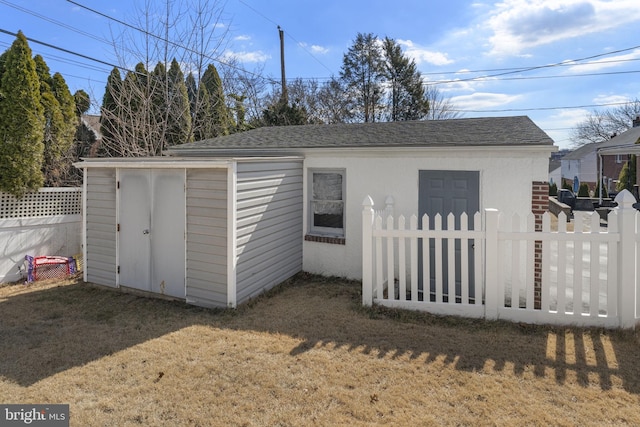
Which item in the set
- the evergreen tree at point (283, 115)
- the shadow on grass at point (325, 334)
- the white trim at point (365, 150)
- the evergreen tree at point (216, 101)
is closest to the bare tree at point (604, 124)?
the evergreen tree at point (283, 115)

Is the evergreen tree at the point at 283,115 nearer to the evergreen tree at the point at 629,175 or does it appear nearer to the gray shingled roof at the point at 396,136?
the gray shingled roof at the point at 396,136

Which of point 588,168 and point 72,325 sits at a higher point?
point 588,168

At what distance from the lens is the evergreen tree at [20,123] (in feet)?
23.4

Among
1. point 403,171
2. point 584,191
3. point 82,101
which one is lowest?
point 403,171

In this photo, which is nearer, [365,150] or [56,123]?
[365,150]

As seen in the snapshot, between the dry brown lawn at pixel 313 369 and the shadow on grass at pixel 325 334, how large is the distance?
0.07ft

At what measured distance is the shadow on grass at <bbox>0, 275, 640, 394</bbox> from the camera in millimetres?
3799

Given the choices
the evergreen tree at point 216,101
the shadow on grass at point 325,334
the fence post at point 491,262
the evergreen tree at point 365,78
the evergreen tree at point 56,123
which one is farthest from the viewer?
the evergreen tree at point 365,78

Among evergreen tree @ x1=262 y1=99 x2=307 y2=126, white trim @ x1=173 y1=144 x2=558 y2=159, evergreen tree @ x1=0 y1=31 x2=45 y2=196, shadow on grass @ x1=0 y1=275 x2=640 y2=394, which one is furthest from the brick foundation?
evergreen tree @ x1=262 y1=99 x2=307 y2=126

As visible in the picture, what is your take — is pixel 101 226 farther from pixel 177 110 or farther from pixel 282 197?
pixel 177 110

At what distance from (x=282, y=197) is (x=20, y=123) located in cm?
505

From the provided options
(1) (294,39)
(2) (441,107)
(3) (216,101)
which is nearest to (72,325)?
(3) (216,101)

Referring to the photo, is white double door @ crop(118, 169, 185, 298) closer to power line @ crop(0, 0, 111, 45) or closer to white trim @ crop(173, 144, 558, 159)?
white trim @ crop(173, 144, 558, 159)

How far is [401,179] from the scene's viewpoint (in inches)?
268
